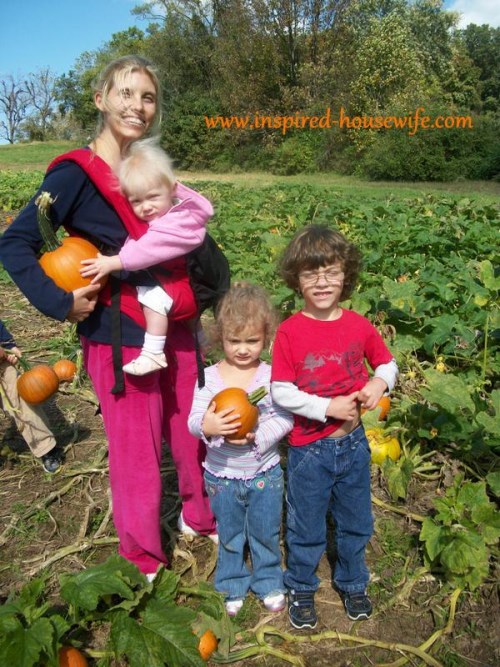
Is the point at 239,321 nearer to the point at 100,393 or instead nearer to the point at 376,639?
the point at 100,393

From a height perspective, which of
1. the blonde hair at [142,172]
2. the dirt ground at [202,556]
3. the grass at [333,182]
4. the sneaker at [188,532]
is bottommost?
the dirt ground at [202,556]

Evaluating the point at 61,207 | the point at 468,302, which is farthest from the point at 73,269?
the point at 468,302

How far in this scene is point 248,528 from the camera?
2586mm

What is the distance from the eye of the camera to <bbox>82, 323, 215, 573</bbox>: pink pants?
2389 millimetres

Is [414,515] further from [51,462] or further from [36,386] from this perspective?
[36,386]

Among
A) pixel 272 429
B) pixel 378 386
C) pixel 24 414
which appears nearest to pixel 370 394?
pixel 378 386

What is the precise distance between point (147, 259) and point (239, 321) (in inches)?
18.4

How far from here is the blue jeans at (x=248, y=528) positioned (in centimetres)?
251

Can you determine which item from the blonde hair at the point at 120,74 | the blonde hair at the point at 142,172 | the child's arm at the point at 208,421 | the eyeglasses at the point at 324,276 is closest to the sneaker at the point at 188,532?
the child's arm at the point at 208,421

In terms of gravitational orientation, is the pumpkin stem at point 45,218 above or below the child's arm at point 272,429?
above

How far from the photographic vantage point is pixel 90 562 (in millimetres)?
2961

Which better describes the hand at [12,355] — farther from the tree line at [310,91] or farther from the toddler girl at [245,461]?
the tree line at [310,91]

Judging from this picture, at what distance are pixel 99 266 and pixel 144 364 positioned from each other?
0.40 m

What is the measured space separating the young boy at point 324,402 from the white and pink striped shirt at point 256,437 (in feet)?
0.27
